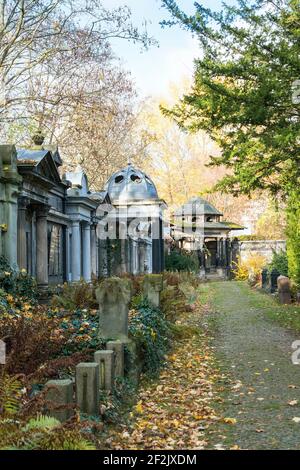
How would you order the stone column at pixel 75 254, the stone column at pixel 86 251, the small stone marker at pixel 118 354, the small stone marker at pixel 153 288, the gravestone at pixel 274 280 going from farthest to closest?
the gravestone at pixel 274 280 < the stone column at pixel 86 251 < the stone column at pixel 75 254 < the small stone marker at pixel 153 288 < the small stone marker at pixel 118 354

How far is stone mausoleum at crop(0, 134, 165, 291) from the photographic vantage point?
1148 cm

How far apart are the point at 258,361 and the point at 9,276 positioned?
181 inches

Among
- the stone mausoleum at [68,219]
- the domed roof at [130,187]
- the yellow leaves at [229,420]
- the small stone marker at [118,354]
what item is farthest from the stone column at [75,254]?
the yellow leaves at [229,420]

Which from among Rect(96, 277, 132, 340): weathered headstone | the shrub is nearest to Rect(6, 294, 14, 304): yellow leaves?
Rect(96, 277, 132, 340): weathered headstone

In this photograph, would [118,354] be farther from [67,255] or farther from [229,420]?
[67,255]

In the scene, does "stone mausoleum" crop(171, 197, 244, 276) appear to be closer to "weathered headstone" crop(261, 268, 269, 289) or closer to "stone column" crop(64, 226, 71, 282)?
"weathered headstone" crop(261, 268, 269, 289)

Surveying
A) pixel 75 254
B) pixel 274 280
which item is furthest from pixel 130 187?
pixel 274 280

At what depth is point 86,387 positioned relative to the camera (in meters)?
5.12

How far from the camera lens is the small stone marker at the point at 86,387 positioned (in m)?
5.12

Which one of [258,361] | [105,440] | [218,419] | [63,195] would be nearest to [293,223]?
[63,195]

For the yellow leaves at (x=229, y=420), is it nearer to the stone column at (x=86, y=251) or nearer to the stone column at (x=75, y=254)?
the stone column at (x=75, y=254)

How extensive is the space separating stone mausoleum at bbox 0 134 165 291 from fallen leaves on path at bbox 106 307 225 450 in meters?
4.41

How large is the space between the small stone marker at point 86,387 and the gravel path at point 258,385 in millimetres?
1153
